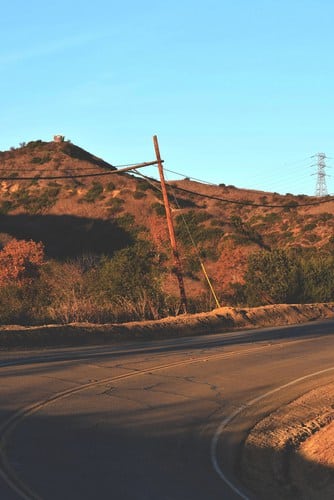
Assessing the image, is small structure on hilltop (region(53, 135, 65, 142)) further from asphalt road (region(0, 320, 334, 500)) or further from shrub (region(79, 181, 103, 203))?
asphalt road (region(0, 320, 334, 500))

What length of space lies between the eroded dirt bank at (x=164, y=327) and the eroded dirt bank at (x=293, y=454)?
8.40 m

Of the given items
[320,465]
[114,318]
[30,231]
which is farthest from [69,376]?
[30,231]

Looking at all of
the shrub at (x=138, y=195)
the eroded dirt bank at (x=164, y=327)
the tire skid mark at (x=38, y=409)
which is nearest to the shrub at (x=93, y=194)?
the shrub at (x=138, y=195)

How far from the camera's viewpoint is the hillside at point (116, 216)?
213ft

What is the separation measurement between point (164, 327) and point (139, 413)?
39.0 ft

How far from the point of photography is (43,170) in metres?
80.9

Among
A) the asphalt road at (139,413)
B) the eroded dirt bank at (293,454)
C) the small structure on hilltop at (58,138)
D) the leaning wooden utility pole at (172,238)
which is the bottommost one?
the eroded dirt bank at (293,454)

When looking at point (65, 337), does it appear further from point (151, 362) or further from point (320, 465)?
point (320, 465)

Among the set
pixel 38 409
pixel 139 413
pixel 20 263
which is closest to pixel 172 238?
pixel 20 263

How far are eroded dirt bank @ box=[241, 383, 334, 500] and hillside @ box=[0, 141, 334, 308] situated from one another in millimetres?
41651

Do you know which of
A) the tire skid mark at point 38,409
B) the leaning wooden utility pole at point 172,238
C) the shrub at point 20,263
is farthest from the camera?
the shrub at point 20,263

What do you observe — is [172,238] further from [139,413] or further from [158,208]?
[158,208]

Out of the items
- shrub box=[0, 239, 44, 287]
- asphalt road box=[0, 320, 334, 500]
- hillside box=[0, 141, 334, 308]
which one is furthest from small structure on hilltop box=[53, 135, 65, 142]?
asphalt road box=[0, 320, 334, 500]

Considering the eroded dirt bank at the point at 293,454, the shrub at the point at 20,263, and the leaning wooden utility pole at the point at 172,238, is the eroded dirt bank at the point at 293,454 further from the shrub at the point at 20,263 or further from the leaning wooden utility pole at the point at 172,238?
the shrub at the point at 20,263
